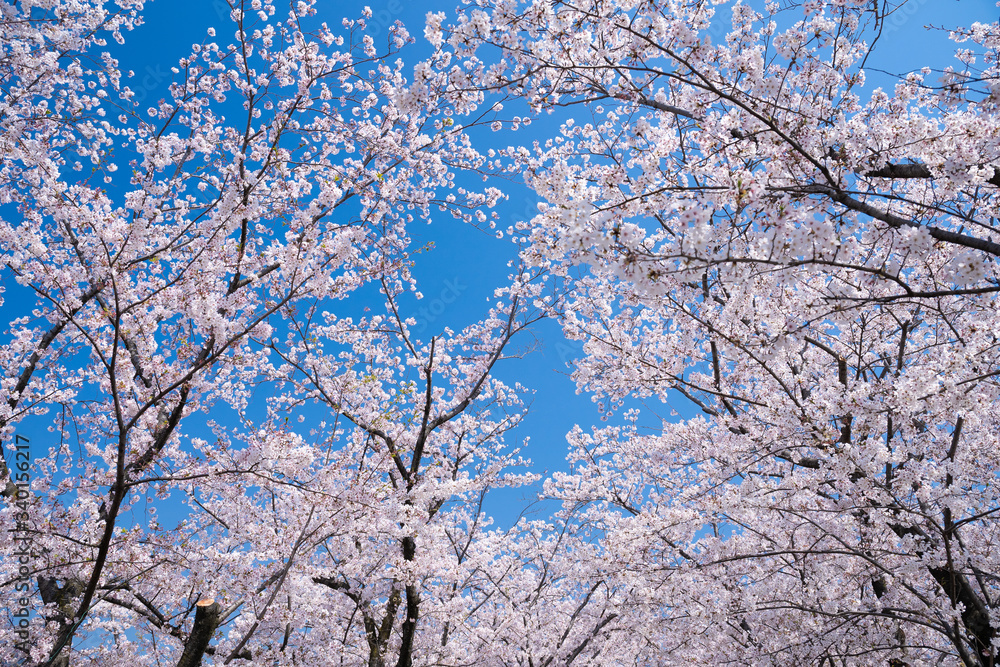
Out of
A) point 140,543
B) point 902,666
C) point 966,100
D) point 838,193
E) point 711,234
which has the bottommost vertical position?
point 902,666

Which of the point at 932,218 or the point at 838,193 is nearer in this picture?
the point at 838,193

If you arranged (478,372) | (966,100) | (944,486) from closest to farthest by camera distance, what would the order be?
(966,100)
(944,486)
(478,372)

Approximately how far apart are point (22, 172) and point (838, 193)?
766 cm

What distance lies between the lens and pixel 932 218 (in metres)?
4.27

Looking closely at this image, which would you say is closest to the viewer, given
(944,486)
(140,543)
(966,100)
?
(966,100)

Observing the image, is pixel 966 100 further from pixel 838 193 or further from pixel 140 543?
pixel 140 543

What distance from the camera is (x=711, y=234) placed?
3238mm

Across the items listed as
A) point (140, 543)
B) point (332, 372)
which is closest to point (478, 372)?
point (332, 372)

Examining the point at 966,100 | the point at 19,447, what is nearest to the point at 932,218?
the point at 966,100

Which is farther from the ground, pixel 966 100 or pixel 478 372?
pixel 478 372

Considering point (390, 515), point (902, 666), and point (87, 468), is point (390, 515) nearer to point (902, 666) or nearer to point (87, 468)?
point (87, 468)

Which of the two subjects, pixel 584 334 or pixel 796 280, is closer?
pixel 796 280

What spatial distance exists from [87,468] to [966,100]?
29.6 ft

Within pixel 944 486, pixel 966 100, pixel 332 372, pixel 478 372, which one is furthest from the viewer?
pixel 478 372
